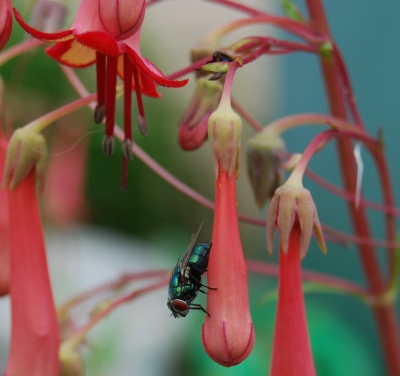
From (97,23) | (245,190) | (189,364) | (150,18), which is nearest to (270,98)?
(150,18)

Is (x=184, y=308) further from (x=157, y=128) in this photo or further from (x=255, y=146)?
(x=157, y=128)

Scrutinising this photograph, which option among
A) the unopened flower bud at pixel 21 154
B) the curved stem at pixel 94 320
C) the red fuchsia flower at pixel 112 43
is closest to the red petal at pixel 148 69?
the red fuchsia flower at pixel 112 43

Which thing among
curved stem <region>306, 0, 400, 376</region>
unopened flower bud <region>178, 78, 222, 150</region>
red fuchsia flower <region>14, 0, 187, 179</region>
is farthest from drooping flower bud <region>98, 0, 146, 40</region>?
curved stem <region>306, 0, 400, 376</region>

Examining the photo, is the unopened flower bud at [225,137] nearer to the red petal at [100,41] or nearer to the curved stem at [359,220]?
the red petal at [100,41]

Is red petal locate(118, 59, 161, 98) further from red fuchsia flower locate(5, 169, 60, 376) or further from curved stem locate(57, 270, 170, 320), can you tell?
curved stem locate(57, 270, 170, 320)

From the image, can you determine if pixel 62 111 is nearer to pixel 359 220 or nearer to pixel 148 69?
pixel 148 69
